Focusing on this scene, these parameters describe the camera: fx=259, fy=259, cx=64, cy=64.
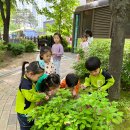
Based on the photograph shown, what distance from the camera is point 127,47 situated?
6969 mm

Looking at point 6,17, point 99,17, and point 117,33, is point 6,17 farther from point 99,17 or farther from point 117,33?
point 117,33

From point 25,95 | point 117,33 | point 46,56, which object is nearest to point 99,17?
point 117,33

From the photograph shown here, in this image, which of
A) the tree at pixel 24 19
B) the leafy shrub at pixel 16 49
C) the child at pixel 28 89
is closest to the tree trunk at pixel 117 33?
the child at pixel 28 89

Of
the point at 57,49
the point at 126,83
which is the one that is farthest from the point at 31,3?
the point at 126,83

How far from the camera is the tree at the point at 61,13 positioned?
75.7 ft

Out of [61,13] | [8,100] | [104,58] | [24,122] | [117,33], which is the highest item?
[61,13]

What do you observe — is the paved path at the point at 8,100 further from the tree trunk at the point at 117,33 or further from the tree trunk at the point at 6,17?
the tree trunk at the point at 6,17

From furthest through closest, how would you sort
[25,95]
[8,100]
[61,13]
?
[61,13] < [8,100] < [25,95]

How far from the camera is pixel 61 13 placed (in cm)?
2389

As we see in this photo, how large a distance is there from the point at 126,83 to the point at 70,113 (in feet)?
14.6

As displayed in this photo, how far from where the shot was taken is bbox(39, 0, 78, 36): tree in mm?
23062

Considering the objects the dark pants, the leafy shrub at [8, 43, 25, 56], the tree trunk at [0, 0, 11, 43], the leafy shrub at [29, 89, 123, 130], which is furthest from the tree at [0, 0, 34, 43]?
the leafy shrub at [29, 89, 123, 130]

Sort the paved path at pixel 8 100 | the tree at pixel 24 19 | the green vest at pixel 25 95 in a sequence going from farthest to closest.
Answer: the tree at pixel 24 19, the paved path at pixel 8 100, the green vest at pixel 25 95

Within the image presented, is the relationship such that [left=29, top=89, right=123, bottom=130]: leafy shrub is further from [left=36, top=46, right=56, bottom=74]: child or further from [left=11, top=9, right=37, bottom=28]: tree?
[left=11, top=9, right=37, bottom=28]: tree
